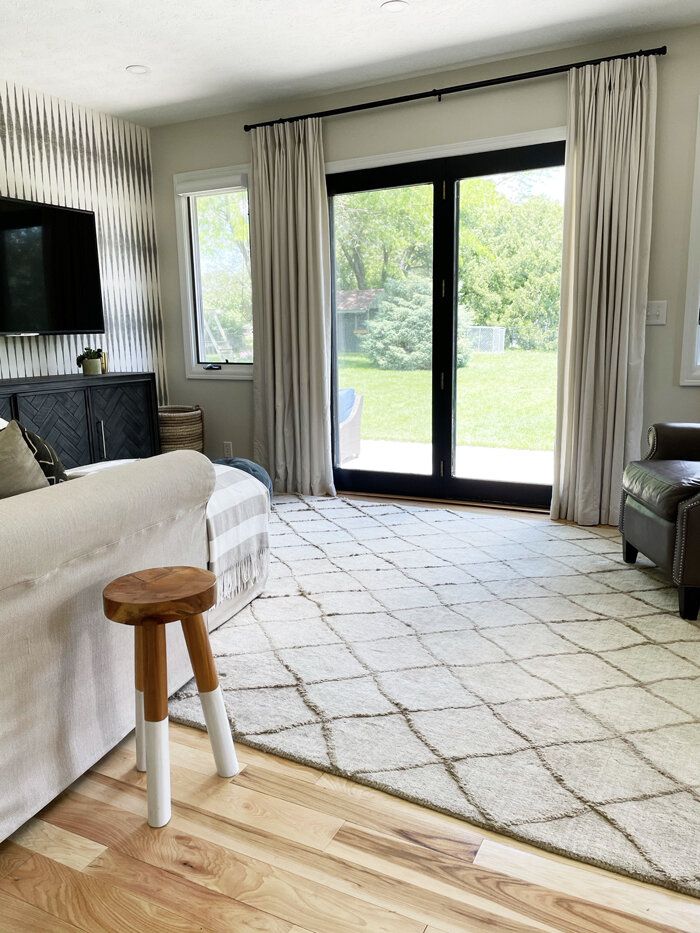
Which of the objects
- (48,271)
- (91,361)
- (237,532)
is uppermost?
(48,271)

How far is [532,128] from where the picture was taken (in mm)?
3855

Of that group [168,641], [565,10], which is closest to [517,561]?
[168,641]

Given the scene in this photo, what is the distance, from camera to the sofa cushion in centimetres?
260

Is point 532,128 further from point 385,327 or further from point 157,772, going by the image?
point 157,772

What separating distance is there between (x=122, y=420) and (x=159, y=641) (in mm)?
3161

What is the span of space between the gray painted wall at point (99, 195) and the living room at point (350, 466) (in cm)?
2

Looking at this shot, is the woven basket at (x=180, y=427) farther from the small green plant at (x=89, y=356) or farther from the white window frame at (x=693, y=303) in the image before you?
the white window frame at (x=693, y=303)

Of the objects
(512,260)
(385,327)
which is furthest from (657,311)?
(385,327)

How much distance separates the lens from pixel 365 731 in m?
1.91

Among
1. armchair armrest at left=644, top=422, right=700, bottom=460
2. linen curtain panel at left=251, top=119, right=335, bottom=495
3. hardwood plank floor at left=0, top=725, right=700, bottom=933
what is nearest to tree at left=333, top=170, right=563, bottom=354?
linen curtain panel at left=251, top=119, right=335, bottom=495

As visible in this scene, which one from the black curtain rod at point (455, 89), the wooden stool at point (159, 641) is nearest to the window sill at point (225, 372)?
the black curtain rod at point (455, 89)

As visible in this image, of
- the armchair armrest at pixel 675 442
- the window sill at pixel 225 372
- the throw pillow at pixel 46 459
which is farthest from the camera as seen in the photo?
the window sill at pixel 225 372

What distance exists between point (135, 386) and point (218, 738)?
3272 mm

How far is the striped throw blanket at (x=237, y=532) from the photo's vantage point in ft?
7.89
